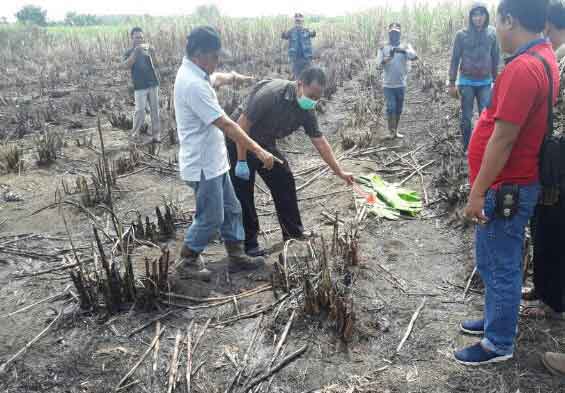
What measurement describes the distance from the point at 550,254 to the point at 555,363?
57cm

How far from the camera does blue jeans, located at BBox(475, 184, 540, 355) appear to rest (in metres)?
2.26

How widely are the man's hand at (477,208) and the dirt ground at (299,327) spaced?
0.87m

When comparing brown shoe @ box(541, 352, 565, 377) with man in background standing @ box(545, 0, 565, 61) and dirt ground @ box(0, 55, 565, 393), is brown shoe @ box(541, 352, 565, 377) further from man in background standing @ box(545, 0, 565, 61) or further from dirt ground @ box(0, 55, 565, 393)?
man in background standing @ box(545, 0, 565, 61)

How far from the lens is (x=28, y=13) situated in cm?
2888

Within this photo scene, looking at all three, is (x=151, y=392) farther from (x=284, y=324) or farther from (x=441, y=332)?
(x=441, y=332)

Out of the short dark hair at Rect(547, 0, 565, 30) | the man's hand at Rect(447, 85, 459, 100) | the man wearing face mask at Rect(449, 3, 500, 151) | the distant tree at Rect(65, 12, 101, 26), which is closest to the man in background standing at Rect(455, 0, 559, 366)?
the short dark hair at Rect(547, 0, 565, 30)

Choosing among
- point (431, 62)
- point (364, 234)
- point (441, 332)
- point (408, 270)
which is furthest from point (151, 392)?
point (431, 62)

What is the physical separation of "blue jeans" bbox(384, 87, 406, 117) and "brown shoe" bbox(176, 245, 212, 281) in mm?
4284

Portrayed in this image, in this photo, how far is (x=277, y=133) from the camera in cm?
384

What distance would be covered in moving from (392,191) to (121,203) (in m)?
3.10

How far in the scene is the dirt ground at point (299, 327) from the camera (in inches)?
102

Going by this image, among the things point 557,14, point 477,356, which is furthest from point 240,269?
point 557,14

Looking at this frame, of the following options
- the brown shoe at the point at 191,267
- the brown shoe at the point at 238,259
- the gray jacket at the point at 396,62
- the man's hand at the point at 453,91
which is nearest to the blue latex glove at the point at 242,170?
the brown shoe at the point at 238,259

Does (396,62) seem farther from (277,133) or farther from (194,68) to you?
(194,68)
